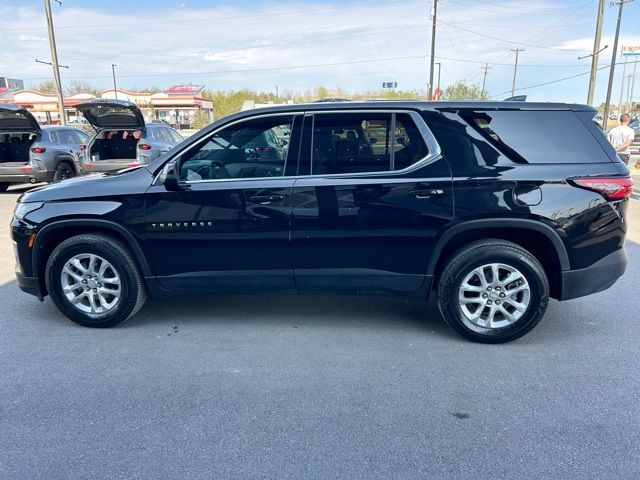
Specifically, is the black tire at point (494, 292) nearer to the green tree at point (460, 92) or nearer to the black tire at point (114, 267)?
the black tire at point (114, 267)

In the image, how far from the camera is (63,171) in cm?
1169

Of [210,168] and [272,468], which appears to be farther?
[210,168]

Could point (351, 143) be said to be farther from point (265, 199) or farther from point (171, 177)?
point (171, 177)

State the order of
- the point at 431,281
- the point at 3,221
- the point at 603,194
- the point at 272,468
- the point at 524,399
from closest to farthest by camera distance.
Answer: the point at 272,468
the point at 524,399
the point at 603,194
the point at 431,281
the point at 3,221

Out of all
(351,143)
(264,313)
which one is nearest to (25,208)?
(264,313)

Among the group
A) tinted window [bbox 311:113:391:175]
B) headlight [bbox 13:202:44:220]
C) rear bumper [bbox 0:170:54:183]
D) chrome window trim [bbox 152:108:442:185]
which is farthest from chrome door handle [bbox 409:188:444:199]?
rear bumper [bbox 0:170:54:183]

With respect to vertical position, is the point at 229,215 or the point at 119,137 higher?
the point at 119,137

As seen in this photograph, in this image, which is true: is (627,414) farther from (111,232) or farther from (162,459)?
(111,232)

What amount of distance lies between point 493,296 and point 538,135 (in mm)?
1297

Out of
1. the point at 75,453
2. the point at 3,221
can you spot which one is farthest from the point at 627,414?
the point at 3,221

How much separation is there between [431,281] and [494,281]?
48 centimetres

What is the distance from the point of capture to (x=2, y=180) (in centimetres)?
1124

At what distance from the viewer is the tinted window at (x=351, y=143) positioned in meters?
3.79

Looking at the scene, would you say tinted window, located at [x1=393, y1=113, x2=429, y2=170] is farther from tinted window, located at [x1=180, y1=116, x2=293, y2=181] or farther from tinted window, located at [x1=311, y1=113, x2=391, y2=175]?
tinted window, located at [x1=180, y1=116, x2=293, y2=181]
